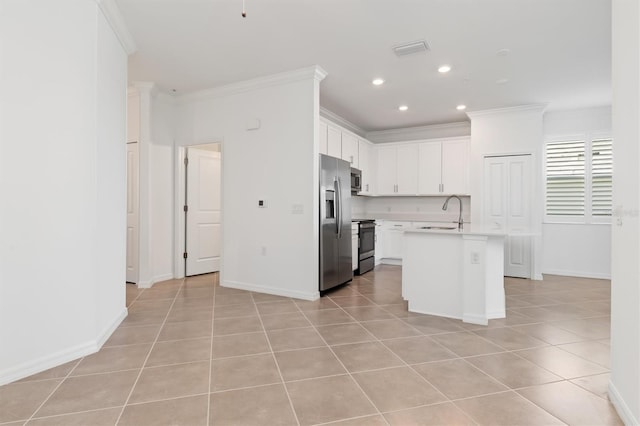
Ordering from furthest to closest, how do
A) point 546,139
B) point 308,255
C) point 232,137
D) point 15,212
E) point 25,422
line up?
point 546,139 → point 232,137 → point 308,255 → point 15,212 → point 25,422

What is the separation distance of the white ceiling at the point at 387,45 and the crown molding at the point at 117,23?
6cm

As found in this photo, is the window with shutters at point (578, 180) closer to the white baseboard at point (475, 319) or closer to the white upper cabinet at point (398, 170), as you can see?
the white upper cabinet at point (398, 170)

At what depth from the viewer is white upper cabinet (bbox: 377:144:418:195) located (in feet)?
21.4

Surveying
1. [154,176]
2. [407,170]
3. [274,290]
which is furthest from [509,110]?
[154,176]

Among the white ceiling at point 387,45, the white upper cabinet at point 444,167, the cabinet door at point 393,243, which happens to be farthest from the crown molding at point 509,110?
the cabinet door at point 393,243

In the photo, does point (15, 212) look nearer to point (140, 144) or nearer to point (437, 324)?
point (140, 144)

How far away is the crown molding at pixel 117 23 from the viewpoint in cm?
271

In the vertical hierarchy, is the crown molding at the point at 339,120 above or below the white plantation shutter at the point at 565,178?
above

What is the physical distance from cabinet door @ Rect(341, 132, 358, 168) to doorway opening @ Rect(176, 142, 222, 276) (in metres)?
1.97

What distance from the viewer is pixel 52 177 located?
2.30 meters

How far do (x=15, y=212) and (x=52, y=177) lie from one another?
0.31 m

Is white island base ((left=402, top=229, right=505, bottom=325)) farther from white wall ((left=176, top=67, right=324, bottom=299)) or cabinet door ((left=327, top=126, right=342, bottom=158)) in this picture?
cabinet door ((left=327, top=126, right=342, bottom=158))

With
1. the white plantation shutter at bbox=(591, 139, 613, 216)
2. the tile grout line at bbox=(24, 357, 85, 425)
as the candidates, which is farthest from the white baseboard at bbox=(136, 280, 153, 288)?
the white plantation shutter at bbox=(591, 139, 613, 216)

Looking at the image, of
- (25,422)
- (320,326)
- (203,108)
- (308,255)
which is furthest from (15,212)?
(203,108)
